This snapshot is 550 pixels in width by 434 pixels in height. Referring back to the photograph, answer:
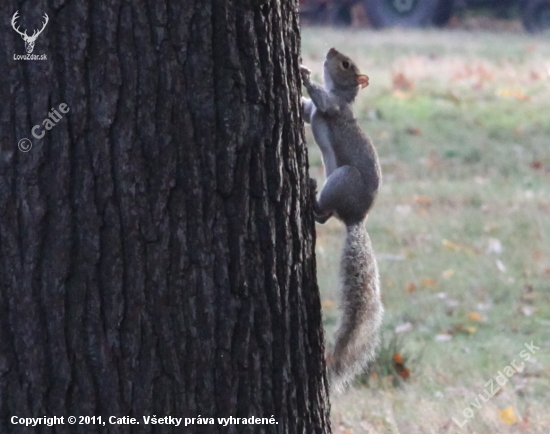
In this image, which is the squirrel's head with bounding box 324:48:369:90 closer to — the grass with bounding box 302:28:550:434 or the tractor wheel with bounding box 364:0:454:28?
the grass with bounding box 302:28:550:434

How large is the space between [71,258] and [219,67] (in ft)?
Result: 1.65

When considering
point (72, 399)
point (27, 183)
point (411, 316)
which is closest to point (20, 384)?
point (72, 399)

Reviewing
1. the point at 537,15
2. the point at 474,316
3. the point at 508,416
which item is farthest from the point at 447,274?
the point at 537,15

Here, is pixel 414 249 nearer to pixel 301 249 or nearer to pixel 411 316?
pixel 411 316

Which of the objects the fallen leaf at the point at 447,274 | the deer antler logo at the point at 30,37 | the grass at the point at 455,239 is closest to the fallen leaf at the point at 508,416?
the grass at the point at 455,239

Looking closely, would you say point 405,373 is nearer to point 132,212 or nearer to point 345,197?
point 345,197

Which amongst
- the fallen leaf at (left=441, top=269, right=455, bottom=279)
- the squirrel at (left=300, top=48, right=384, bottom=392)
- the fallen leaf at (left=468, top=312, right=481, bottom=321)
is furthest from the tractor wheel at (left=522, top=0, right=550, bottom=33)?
the squirrel at (left=300, top=48, right=384, bottom=392)

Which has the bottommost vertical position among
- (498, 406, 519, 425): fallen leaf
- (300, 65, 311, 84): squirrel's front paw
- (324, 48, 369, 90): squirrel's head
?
(498, 406, 519, 425): fallen leaf

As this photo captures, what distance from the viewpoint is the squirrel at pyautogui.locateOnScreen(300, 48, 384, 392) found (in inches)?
116

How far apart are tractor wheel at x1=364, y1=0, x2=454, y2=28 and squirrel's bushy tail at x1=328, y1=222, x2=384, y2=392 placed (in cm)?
1409

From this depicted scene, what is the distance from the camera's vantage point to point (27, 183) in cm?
208

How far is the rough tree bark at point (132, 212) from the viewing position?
2074mm

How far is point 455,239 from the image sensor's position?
615 centimetres

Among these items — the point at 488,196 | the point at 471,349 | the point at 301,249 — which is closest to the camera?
the point at 301,249
